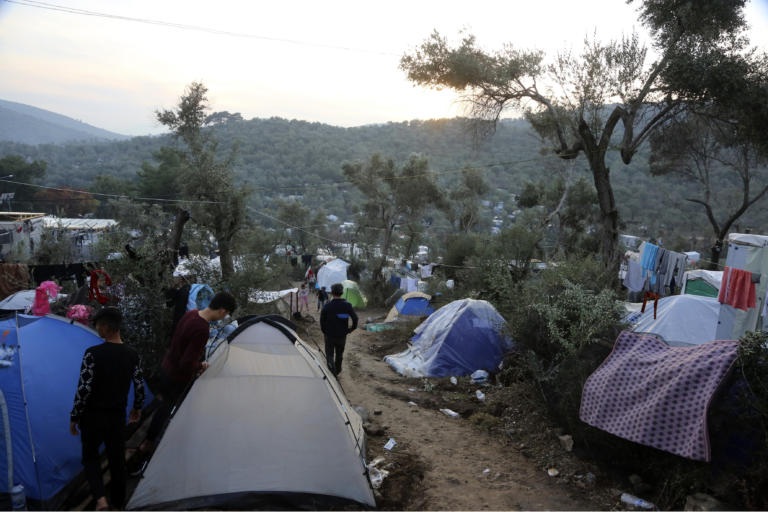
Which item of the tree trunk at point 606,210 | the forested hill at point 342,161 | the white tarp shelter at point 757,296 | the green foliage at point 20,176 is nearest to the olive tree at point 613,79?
the tree trunk at point 606,210

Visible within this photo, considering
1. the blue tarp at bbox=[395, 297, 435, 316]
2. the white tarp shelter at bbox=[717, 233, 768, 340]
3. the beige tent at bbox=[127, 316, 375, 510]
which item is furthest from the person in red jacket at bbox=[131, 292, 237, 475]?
the blue tarp at bbox=[395, 297, 435, 316]

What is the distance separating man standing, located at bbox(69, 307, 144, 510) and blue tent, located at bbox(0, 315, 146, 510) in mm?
801

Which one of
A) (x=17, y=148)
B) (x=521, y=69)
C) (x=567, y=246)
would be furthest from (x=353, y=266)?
(x=17, y=148)

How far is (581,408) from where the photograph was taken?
5164mm

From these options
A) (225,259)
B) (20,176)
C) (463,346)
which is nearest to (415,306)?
(225,259)

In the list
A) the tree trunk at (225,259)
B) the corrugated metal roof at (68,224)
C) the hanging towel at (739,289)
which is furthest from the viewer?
the corrugated metal roof at (68,224)

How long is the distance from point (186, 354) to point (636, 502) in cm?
396

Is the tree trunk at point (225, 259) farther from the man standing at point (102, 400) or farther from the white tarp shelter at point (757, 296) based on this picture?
the white tarp shelter at point (757, 296)

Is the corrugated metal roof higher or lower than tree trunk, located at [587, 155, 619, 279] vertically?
lower

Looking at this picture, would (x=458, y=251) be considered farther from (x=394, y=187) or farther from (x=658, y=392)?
(x=658, y=392)

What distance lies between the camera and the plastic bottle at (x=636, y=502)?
4.34 meters

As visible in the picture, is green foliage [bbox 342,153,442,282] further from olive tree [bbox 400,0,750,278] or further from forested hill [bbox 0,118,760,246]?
olive tree [bbox 400,0,750,278]

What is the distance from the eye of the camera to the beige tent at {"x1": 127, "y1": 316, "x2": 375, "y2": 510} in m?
4.30

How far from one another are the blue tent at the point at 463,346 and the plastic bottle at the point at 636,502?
14.6ft
